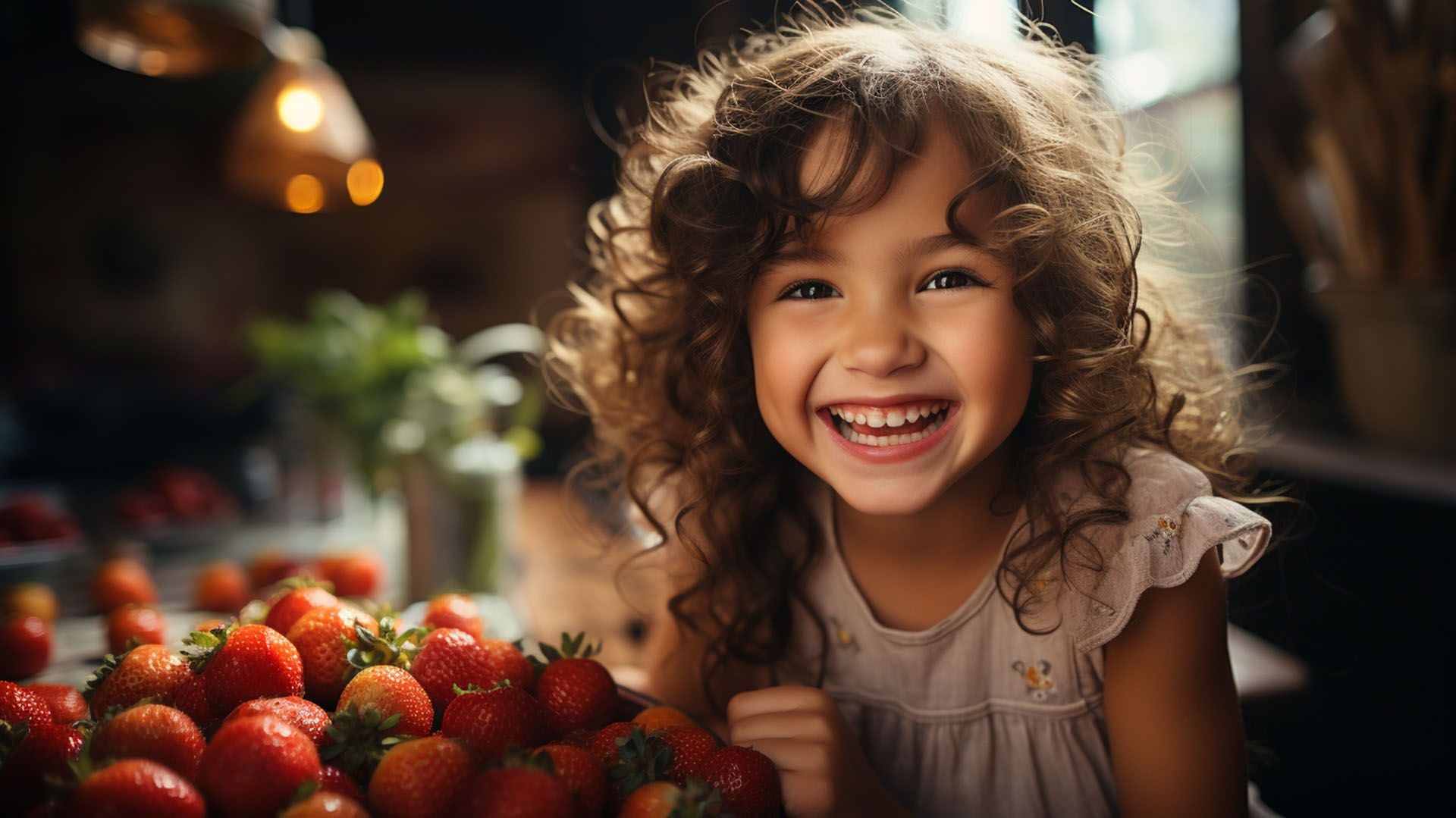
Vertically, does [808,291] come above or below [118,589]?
above

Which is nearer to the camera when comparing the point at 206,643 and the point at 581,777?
the point at 581,777

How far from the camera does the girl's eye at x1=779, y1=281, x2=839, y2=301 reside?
79cm

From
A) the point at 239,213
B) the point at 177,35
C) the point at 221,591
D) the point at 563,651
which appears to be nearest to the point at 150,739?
the point at 563,651

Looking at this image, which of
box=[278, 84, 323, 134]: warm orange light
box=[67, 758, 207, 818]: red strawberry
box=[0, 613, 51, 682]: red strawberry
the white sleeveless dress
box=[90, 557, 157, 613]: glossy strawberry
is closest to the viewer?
box=[67, 758, 207, 818]: red strawberry

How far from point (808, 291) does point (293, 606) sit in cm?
49

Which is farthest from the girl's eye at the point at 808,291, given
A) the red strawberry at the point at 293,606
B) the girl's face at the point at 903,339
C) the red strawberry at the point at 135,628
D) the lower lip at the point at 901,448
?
the red strawberry at the point at 135,628

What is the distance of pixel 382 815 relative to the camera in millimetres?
581

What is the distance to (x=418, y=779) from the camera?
0.58 m

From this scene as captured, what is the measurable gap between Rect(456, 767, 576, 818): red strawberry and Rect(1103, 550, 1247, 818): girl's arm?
18.7 inches

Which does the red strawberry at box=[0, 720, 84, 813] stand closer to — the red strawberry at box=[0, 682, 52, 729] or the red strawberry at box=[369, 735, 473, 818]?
the red strawberry at box=[0, 682, 52, 729]

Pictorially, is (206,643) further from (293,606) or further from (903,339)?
(903,339)

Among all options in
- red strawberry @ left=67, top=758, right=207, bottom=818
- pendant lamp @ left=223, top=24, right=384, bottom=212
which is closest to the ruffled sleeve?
red strawberry @ left=67, top=758, right=207, bottom=818

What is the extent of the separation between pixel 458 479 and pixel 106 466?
3774 mm

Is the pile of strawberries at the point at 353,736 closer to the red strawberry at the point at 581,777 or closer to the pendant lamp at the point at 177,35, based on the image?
the red strawberry at the point at 581,777
